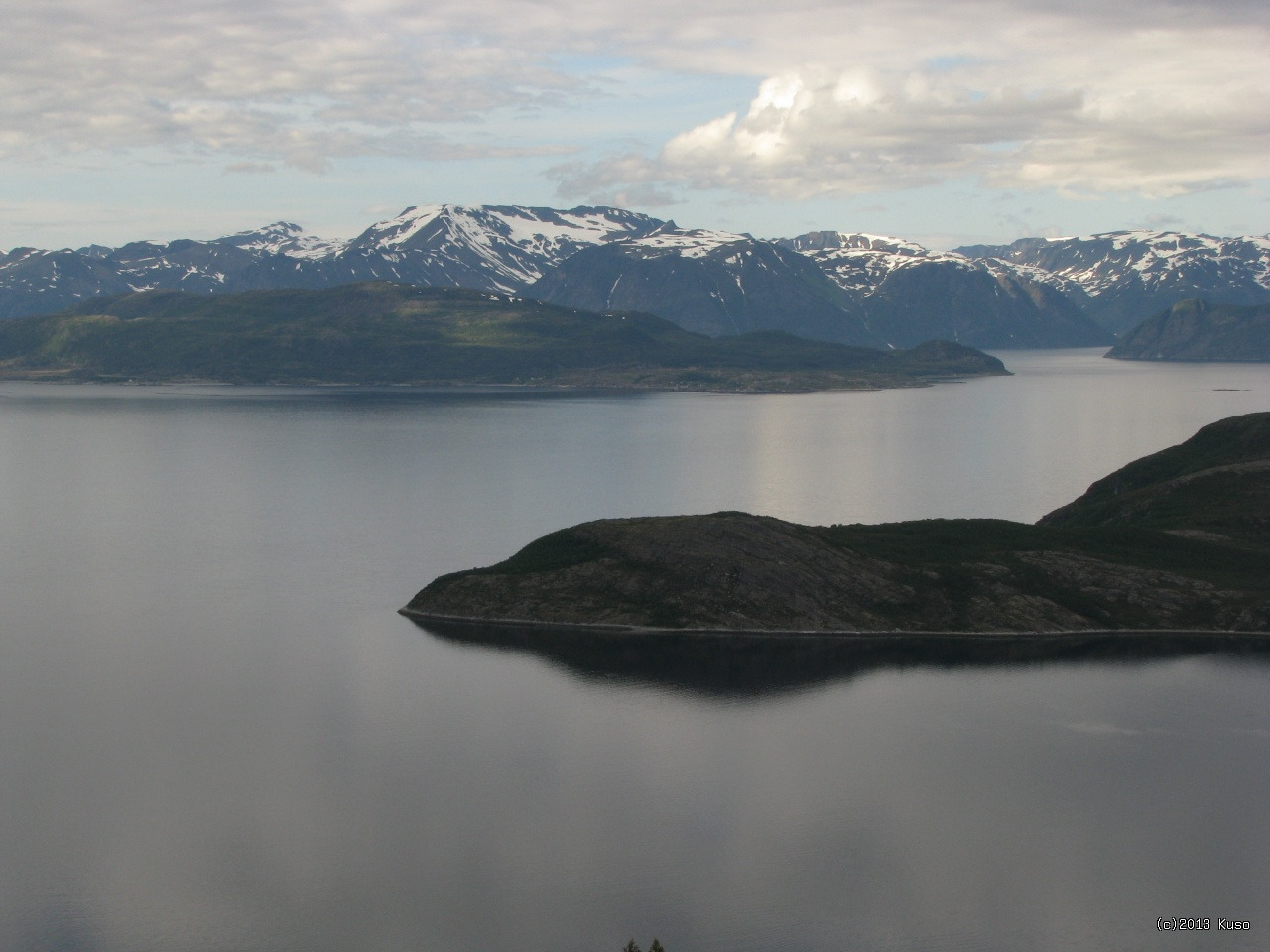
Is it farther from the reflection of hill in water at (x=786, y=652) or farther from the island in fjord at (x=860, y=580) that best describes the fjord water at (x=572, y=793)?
the island in fjord at (x=860, y=580)

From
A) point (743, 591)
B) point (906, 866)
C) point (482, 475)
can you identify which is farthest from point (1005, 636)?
point (482, 475)

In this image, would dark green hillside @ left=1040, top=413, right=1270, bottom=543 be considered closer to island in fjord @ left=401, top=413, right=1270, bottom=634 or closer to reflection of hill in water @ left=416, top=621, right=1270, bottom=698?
island in fjord @ left=401, top=413, right=1270, bottom=634

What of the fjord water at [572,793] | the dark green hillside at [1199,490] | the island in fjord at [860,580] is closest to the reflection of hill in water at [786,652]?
the fjord water at [572,793]

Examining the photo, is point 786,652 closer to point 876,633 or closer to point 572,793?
point 876,633

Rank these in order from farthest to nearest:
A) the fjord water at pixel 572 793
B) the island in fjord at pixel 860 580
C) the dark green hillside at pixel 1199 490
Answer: the dark green hillside at pixel 1199 490 < the island in fjord at pixel 860 580 < the fjord water at pixel 572 793

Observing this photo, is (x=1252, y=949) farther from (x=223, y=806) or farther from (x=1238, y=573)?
(x=1238, y=573)

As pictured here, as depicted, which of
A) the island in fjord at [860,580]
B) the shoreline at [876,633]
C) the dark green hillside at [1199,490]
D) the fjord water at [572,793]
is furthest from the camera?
the dark green hillside at [1199,490]
